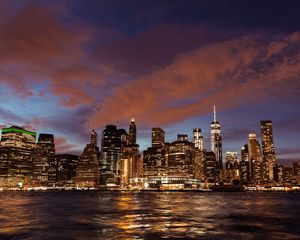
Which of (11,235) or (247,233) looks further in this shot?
(247,233)

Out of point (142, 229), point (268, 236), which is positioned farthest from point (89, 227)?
point (268, 236)

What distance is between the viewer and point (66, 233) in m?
37.1

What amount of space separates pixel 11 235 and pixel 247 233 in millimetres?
24936

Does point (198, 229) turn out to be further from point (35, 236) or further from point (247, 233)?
point (35, 236)

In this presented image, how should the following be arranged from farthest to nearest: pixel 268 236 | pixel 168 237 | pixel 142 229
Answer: pixel 142 229 < pixel 268 236 < pixel 168 237

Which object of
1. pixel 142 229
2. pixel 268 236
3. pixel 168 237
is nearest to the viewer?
pixel 168 237

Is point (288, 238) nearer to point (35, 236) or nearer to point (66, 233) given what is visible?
point (66, 233)

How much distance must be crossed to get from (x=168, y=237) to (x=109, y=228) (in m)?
9.19

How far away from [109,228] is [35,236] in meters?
8.66

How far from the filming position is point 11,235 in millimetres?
34906

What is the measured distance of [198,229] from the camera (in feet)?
130

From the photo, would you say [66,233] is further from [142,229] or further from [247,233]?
[247,233]

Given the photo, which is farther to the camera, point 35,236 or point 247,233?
point 247,233

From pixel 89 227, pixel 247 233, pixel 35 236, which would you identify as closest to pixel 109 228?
pixel 89 227
